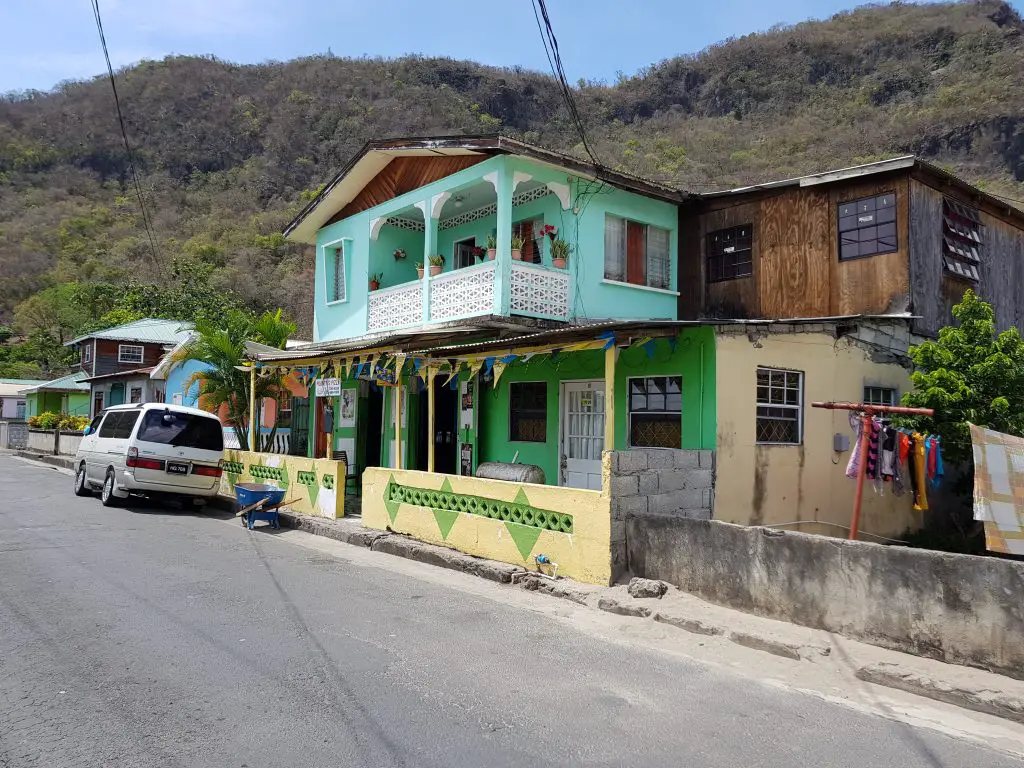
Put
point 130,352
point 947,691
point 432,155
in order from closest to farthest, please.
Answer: point 947,691 → point 432,155 → point 130,352

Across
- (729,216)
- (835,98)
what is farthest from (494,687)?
(835,98)

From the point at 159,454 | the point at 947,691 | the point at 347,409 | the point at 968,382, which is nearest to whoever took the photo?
the point at 947,691

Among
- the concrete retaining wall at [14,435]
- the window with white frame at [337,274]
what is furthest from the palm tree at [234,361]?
the concrete retaining wall at [14,435]

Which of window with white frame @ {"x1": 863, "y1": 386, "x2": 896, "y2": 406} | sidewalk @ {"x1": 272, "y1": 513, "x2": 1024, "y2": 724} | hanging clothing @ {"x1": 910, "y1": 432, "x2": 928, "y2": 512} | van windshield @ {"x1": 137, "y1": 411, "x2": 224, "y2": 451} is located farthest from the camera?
van windshield @ {"x1": 137, "y1": 411, "x2": 224, "y2": 451}

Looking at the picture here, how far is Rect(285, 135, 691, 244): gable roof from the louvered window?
4.73m

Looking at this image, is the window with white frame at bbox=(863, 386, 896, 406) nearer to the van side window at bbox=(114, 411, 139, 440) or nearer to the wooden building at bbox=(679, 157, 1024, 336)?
→ the wooden building at bbox=(679, 157, 1024, 336)

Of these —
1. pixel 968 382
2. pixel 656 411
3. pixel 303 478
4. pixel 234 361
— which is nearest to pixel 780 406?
pixel 656 411

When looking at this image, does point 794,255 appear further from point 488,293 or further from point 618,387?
point 488,293

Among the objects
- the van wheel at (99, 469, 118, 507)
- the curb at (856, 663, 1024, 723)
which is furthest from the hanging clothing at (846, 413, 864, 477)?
the van wheel at (99, 469, 118, 507)

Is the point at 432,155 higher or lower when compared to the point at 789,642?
higher

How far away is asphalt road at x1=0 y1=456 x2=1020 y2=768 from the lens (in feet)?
13.5

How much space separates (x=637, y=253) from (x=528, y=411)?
3.98 m

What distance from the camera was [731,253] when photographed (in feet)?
48.9

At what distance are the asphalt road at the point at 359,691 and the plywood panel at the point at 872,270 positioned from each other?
881 cm
